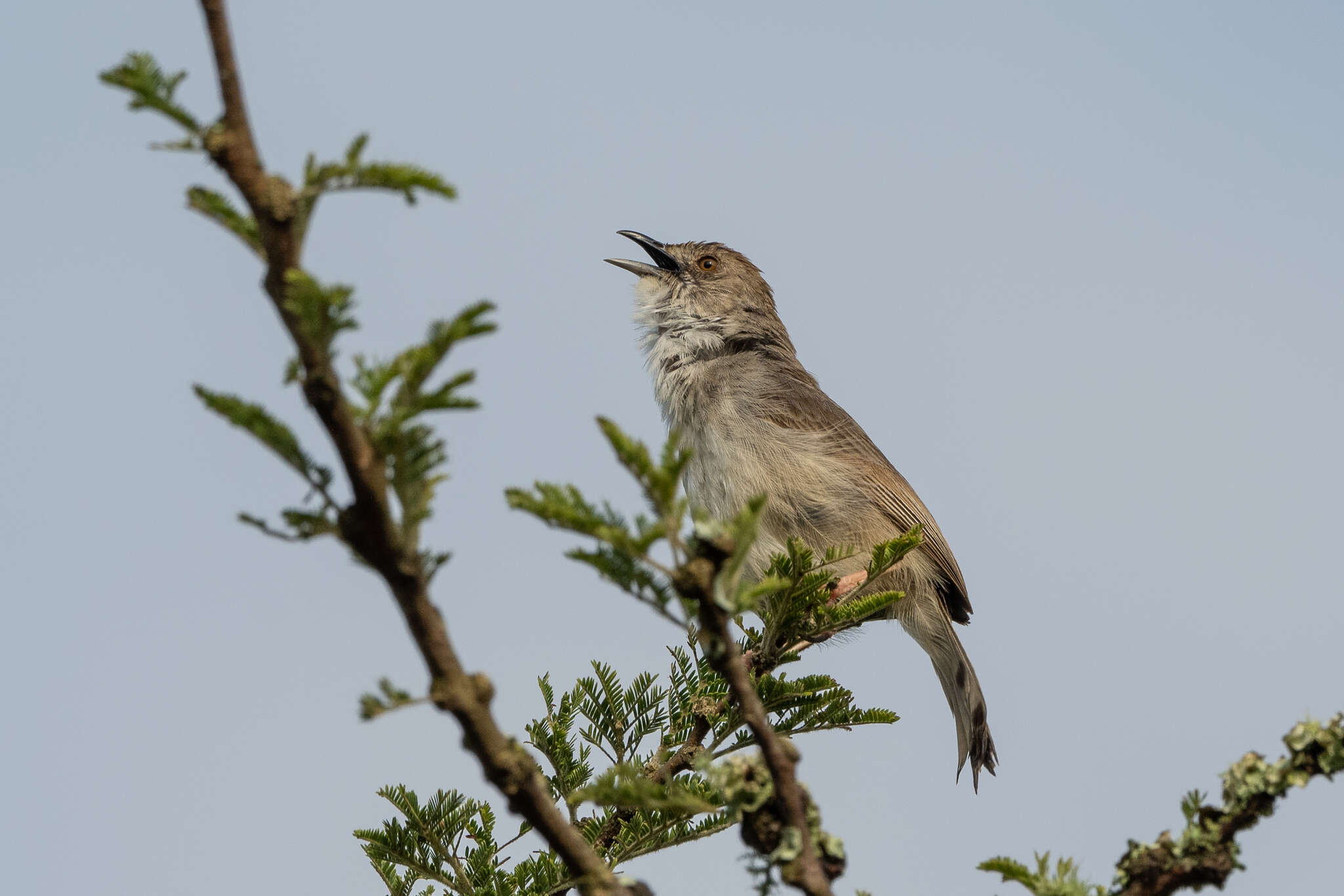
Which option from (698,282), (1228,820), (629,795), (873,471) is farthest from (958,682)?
(629,795)

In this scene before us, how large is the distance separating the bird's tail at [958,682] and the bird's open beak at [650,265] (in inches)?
113

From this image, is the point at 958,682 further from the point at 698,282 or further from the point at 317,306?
the point at 317,306

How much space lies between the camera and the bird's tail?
20.0 ft

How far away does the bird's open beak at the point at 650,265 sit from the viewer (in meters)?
8.02

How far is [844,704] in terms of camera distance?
4148 mm

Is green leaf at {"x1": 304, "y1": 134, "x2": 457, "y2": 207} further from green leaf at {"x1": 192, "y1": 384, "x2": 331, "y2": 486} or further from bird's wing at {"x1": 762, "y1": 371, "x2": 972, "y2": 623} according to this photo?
bird's wing at {"x1": 762, "y1": 371, "x2": 972, "y2": 623}

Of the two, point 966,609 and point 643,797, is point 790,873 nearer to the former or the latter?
point 643,797

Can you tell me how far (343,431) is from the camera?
5.24 feet

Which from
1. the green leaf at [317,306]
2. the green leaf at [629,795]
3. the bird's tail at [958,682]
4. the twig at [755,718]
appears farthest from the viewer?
the bird's tail at [958,682]

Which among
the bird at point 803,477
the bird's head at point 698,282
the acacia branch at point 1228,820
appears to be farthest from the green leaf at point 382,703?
the bird's head at point 698,282

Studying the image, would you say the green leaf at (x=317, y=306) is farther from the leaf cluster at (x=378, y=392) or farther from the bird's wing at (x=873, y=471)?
the bird's wing at (x=873, y=471)

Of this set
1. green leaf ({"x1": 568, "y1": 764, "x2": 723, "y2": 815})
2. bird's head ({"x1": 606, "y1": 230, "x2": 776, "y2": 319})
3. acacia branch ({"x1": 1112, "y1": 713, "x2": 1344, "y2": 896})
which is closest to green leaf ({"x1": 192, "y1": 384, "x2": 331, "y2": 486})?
green leaf ({"x1": 568, "y1": 764, "x2": 723, "y2": 815})

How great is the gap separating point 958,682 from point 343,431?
536cm

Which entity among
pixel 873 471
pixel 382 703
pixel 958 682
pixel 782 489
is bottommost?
pixel 382 703
